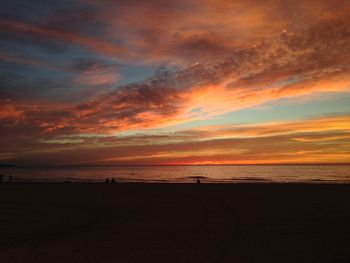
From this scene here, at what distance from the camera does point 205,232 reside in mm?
13039

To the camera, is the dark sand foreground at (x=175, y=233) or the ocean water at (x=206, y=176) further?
the ocean water at (x=206, y=176)

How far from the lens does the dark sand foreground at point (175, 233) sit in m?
9.79

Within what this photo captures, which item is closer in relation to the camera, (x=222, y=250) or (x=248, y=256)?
(x=248, y=256)

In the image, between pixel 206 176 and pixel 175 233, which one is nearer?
pixel 175 233

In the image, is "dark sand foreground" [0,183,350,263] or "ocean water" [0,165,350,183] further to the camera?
"ocean water" [0,165,350,183]

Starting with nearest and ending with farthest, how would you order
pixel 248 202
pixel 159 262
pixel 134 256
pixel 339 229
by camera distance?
pixel 159 262
pixel 134 256
pixel 339 229
pixel 248 202

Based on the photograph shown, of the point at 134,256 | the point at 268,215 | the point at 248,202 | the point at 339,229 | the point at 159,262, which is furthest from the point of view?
the point at 248,202

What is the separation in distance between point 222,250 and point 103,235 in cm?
476

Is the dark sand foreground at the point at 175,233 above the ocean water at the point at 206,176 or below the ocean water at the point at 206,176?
below

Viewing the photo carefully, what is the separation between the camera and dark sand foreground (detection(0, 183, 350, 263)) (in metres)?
9.79

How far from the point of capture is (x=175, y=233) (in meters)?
13.0

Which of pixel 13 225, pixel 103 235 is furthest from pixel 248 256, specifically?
pixel 13 225

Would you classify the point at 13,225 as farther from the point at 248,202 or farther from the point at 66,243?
the point at 248,202

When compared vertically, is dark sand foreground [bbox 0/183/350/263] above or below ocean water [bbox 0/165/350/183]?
below
